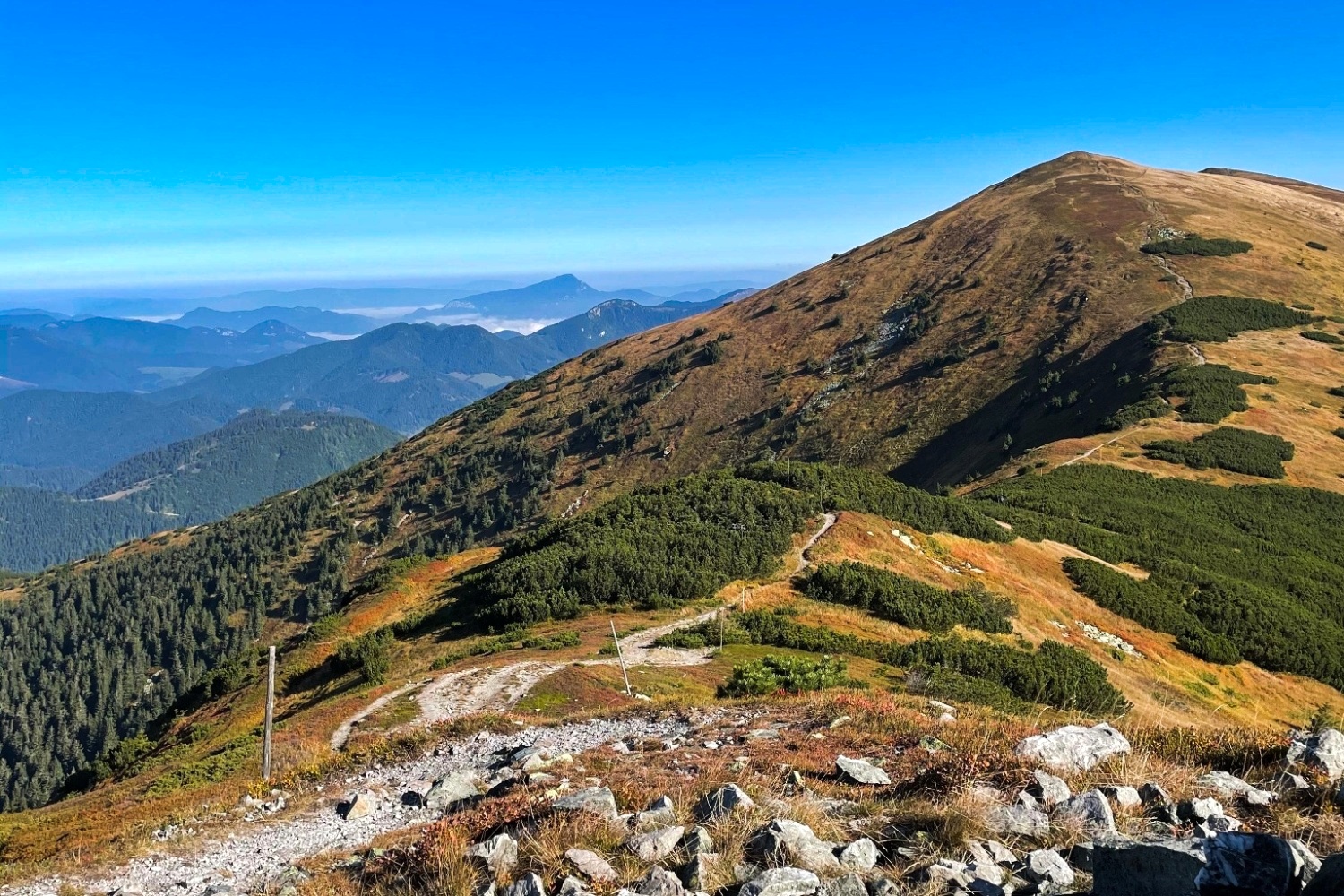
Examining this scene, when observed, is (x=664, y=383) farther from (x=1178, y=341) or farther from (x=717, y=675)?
(x=717, y=675)

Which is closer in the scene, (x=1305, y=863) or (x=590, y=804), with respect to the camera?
(x=1305, y=863)

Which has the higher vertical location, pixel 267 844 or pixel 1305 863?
pixel 1305 863

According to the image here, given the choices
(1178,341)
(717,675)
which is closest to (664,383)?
(1178,341)

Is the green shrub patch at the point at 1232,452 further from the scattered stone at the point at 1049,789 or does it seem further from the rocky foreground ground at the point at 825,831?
the scattered stone at the point at 1049,789

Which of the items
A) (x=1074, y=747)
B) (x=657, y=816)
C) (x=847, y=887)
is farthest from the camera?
(x=1074, y=747)

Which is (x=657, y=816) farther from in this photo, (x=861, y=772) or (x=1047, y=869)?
(x=1047, y=869)

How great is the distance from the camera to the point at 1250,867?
4.67 meters

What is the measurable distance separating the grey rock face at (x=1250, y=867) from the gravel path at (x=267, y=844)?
33.2 feet

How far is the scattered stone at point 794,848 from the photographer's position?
6648 mm

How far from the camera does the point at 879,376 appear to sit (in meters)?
118

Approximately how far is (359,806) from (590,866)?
25.0 ft

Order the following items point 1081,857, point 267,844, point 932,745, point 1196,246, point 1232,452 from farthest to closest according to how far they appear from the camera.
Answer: point 1196,246 → point 1232,452 → point 267,844 → point 932,745 → point 1081,857

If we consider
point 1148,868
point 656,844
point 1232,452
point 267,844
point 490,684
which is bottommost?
point 490,684

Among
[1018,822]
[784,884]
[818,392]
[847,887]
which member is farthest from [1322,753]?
[818,392]
